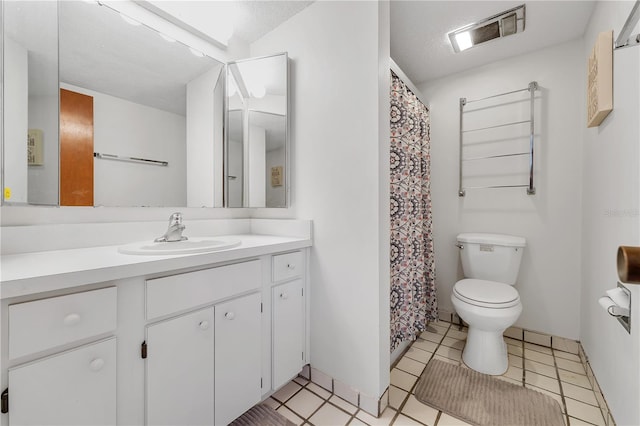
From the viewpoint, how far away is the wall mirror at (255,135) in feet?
5.36

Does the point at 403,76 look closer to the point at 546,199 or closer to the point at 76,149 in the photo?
the point at 546,199

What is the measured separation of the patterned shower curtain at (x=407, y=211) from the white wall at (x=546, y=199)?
562 millimetres

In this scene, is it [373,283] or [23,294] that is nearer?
[23,294]

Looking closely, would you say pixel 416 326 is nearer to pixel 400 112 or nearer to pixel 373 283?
pixel 373 283

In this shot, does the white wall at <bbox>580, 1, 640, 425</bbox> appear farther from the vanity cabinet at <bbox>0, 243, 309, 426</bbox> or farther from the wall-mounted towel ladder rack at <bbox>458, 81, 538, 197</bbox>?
the vanity cabinet at <bbox>0, 243, 309, 426</bbox>

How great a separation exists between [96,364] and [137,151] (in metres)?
0.98

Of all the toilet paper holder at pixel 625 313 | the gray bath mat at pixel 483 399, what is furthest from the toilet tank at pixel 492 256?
the toilet paper holder at pixel 625 313

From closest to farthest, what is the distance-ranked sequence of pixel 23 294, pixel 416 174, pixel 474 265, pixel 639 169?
pixel 23 294 → pixel 639 169 → pixel 416 174 → pixel 474 265

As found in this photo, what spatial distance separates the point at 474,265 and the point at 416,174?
856 millimetres

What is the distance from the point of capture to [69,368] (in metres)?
0.71

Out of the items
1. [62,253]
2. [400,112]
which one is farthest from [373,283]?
[62,253]

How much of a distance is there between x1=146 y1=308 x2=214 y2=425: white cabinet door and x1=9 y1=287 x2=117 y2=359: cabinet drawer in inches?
6.0

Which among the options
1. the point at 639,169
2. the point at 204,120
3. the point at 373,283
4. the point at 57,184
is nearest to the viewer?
the point at 639,169

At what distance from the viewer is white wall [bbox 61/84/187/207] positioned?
3.97ft
